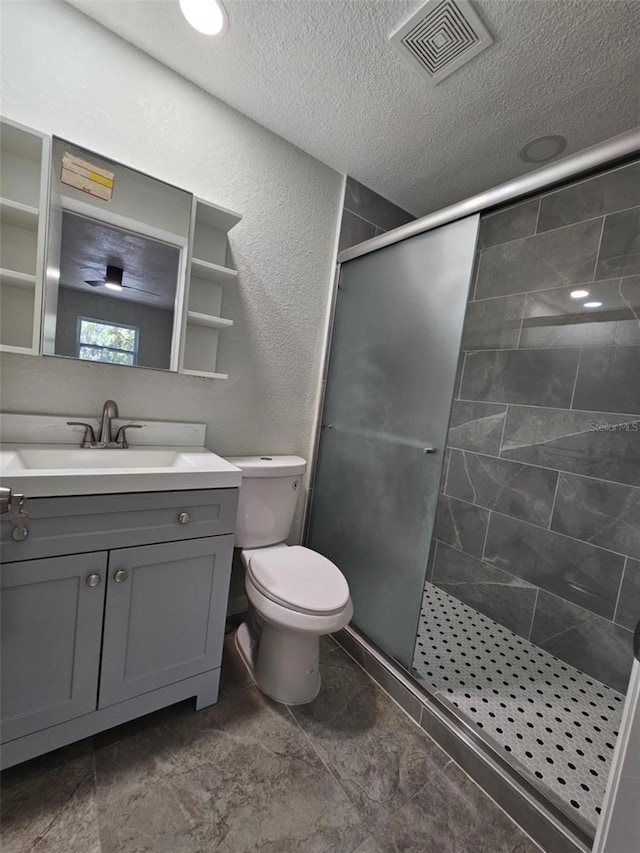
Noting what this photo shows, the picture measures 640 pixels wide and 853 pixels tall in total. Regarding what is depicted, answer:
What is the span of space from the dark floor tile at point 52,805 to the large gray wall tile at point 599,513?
202 centimetres

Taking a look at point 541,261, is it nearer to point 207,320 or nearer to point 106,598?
point 207,320

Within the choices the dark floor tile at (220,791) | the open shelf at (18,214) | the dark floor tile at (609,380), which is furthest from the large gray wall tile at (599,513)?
the open shelf at (18,214)

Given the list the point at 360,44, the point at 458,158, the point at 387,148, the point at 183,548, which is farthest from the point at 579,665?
the point at 360,44

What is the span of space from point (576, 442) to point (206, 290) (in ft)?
6.07

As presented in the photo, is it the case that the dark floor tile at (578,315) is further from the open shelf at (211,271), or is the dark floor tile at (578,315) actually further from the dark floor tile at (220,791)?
the dark floor tile at (220,791)

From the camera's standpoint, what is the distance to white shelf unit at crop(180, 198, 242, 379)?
4.81 feet

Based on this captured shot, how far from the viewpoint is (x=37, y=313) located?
47.8 inches

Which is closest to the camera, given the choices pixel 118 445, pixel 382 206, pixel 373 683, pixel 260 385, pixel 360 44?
pixel 360 44

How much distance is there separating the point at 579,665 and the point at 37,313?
2700 mm

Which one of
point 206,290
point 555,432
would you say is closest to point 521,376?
point 555,432

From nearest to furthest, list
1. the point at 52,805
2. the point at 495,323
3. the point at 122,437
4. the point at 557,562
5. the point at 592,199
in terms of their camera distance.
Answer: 1. the point at 52,805
2. the point at 122,437
3. the point at 592,199
4. the point at 557,562
5. the point at 495,323

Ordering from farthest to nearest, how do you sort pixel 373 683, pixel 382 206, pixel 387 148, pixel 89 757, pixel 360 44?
pixel 382 206 → pixel 387 148 → pixel 373 683 → pixel 360 44 → pixel 89 757

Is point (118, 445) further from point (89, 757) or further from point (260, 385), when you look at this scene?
point (89, 757)

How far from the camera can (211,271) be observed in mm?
1490
